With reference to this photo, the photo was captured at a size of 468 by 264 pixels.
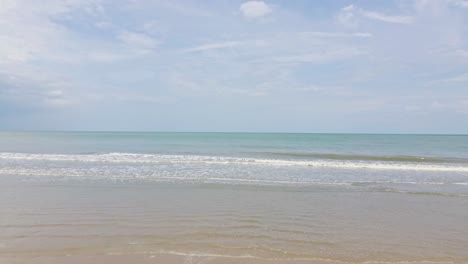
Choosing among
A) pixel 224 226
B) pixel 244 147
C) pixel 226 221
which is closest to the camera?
pixel 224 226

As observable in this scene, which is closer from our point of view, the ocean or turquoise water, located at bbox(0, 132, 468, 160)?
the ocean

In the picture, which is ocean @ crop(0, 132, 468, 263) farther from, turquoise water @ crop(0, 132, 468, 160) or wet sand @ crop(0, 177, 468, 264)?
turquoise water @ crop(0, 132, 468, 160)

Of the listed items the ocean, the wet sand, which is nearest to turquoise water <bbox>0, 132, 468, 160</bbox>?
the ocean

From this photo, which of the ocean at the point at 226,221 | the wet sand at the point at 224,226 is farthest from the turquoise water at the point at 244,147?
the wet sand at the point at 224,226

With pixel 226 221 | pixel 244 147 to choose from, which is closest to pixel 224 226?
pixel 226 221

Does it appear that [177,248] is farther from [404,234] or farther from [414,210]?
[414,210]

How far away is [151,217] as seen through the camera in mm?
7910

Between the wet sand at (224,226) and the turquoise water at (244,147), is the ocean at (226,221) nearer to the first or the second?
the wet sand at (224,226)

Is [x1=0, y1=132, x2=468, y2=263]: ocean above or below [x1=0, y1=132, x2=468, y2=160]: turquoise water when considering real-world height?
Result: below

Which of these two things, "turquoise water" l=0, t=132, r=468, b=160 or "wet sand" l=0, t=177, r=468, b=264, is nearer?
"wet sand" l=0, t=177, r=468, b=264

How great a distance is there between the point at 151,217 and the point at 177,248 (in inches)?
93.7

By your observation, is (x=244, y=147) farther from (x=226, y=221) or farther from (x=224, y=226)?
(x=224, y=226)

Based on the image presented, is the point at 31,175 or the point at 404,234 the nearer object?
the point at 404,234

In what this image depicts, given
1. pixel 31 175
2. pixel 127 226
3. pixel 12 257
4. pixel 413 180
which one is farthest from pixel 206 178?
pixel 413 180
